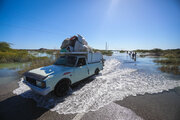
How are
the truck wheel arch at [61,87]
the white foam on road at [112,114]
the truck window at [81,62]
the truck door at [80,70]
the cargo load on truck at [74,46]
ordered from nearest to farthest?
the white foam on road at [112,114]
the truck wheel arch at [61,87]
the truck door at [80,70]
the truck window at [81,62]
the cargo load on truck at [74,46]

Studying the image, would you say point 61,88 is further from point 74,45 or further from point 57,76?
point 74,45

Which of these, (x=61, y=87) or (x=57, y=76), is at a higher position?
(x=57, y=76)

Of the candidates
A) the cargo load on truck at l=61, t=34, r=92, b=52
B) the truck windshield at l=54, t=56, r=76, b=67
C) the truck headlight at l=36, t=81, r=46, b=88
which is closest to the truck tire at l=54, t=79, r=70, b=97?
the truck headlight at l=36, t=81, r=46, b=88

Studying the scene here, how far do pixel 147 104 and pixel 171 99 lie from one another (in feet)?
4.29

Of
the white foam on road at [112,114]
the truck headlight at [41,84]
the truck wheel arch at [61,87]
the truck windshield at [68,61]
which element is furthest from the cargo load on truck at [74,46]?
the white foam on road at [112,114]

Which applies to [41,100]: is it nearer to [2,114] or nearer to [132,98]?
[2,114]

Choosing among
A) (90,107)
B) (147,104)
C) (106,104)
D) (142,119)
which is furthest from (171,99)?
(90,107)

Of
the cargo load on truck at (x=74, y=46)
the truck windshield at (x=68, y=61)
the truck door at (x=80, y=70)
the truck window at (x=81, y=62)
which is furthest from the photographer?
the cargo load on truck at (x=74, y=46)

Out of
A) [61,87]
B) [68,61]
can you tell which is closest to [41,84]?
[61,87]

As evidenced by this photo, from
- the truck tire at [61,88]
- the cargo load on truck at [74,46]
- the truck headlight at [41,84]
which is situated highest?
the cargo load on truck at [74,46]

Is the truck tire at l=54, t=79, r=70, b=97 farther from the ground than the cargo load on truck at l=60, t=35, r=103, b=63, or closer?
closer

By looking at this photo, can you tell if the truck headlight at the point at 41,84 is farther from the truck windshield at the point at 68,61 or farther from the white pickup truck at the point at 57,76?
the truck windshield at the point at 68,61

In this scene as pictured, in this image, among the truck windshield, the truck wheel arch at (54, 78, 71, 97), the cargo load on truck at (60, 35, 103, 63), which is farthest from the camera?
the cargo load on truck at (60, 35, 103, 63)

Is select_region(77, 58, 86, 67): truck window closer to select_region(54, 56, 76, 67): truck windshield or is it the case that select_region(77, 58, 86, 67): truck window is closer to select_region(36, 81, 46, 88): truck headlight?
select_region(54, 56, 76, 67): truck windshield
